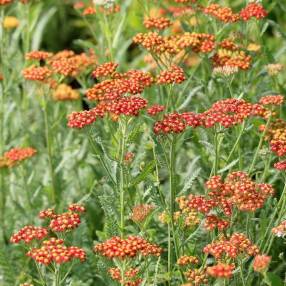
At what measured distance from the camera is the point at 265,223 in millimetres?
4094

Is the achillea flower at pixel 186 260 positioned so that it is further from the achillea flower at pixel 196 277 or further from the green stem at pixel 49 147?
the green stem at pixel 49 147

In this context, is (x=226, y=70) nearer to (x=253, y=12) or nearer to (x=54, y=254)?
(x=253, y=12)

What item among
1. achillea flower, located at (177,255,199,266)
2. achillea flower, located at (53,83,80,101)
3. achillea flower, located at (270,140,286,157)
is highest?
achillea flower, located at (270,140,286,157)

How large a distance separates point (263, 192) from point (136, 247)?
0.71 metres

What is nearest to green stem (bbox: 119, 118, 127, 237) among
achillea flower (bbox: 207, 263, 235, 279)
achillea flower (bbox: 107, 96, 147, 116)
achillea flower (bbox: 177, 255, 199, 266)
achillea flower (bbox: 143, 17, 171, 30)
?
achillea flower (bbox: 107, 96, 147, 116)

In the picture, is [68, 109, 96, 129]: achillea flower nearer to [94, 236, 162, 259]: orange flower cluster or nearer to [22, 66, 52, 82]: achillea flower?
[94, 236, 162, 259]: orange flower cluster

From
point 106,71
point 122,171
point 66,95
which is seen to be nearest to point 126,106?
point 122,171

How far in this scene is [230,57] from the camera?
4852 millimetres

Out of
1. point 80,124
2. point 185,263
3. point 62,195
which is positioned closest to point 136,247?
point 185,263

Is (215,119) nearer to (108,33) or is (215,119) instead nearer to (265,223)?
(265,223)

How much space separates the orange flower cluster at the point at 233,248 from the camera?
11.5 feet

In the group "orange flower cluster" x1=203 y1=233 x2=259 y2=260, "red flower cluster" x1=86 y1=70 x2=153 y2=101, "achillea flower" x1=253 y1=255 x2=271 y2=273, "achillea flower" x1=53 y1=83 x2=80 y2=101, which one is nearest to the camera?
"achillea flower" x1=253 y1=255 x2=271 y2=273

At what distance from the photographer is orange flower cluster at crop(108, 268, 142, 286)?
3627 mm

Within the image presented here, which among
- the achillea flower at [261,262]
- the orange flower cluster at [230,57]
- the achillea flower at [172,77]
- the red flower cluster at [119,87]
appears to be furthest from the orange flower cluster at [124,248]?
the orange flower cluster at [230,57]
